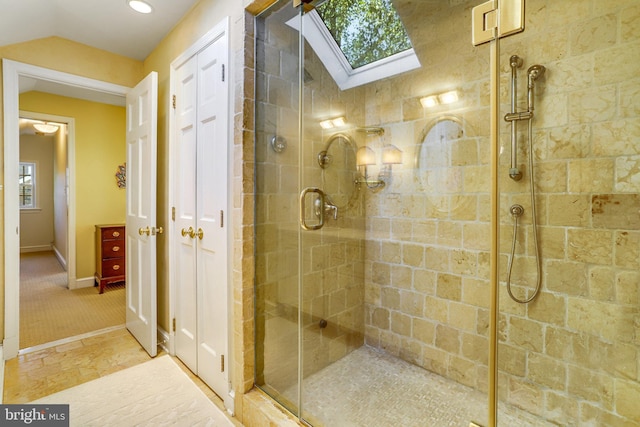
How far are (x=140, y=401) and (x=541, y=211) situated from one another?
99.5 inches

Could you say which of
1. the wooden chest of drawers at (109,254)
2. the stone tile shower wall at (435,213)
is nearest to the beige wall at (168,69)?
the stone tile shower wall at (435,213)

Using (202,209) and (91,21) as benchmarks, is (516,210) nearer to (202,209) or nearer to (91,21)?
(202,209)

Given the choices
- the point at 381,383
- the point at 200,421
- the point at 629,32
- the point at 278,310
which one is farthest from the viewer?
the point at 381,383

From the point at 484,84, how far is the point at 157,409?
8.66 ft

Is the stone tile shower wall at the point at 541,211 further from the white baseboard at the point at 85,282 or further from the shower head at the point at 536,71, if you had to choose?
the white baseboard at the point at 85,282

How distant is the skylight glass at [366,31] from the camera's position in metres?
2.00

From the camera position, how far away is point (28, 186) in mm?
6164

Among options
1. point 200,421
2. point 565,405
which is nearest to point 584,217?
point 565,405

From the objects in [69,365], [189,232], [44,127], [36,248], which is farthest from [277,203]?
[36,248]

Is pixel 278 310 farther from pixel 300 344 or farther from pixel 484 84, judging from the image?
pixel 484 84

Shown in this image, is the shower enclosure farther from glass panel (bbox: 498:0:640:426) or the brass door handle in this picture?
the brass door handle

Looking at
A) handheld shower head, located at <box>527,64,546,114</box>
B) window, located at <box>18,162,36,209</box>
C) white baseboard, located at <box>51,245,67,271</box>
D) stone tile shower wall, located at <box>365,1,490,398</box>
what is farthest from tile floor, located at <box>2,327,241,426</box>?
window, located at <box>18,162,36,209</box>

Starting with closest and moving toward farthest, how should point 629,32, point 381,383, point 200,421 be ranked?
point 629,32, point 200,421, point 381,383

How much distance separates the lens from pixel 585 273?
1505 mm
